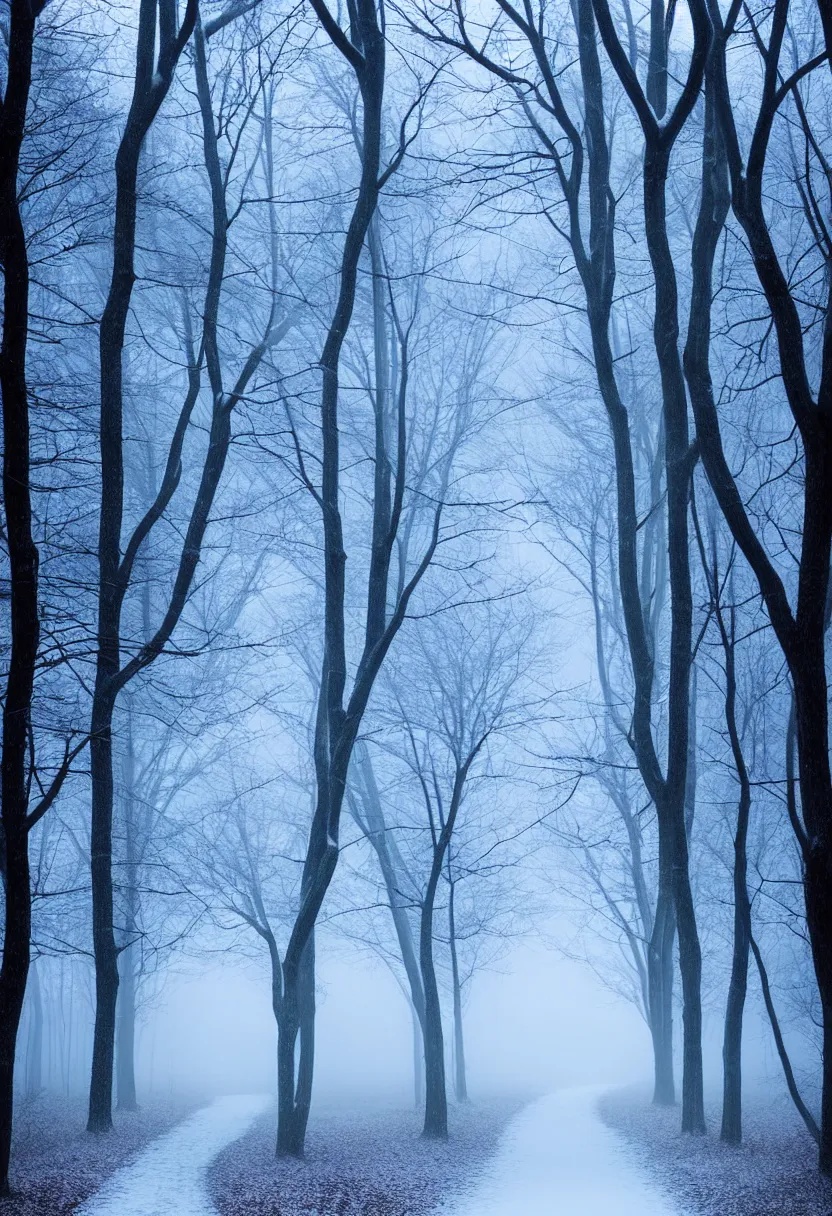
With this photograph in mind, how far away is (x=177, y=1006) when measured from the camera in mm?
47938

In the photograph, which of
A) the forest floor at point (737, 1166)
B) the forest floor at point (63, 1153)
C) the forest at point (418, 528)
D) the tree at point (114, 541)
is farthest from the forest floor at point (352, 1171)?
the tree at point (114, 541)

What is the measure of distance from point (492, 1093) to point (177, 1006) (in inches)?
1122

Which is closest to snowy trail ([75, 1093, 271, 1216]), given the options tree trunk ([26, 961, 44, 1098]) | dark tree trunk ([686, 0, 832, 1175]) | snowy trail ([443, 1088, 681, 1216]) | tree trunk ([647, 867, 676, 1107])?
snowy trail ([443, 1088, 681, 1216])

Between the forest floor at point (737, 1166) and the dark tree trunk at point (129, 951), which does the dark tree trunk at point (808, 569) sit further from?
the dark tree trunk at point (129, 951)

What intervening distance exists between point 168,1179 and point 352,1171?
5.61 ft

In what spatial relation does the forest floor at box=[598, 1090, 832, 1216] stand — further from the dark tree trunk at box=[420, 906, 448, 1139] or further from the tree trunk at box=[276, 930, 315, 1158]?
the tree trunk at box=[276, 930, 315, 1158]

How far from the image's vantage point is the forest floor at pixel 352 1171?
7.59m

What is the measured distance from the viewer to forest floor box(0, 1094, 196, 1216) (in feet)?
21.9

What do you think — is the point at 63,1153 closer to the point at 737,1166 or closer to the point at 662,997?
the point at 737,1166

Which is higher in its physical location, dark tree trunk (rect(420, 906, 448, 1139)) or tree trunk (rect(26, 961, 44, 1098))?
dark tree trunk (rect(420, 906, 448, 1139))

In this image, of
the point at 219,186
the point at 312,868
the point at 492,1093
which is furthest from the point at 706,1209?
the point at 492,1093

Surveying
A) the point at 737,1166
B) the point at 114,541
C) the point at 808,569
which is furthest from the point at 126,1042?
the point at 808,569

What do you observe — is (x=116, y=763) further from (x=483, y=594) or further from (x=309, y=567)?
(x=483, y=594)

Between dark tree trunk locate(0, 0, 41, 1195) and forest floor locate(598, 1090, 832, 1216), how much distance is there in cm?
494
